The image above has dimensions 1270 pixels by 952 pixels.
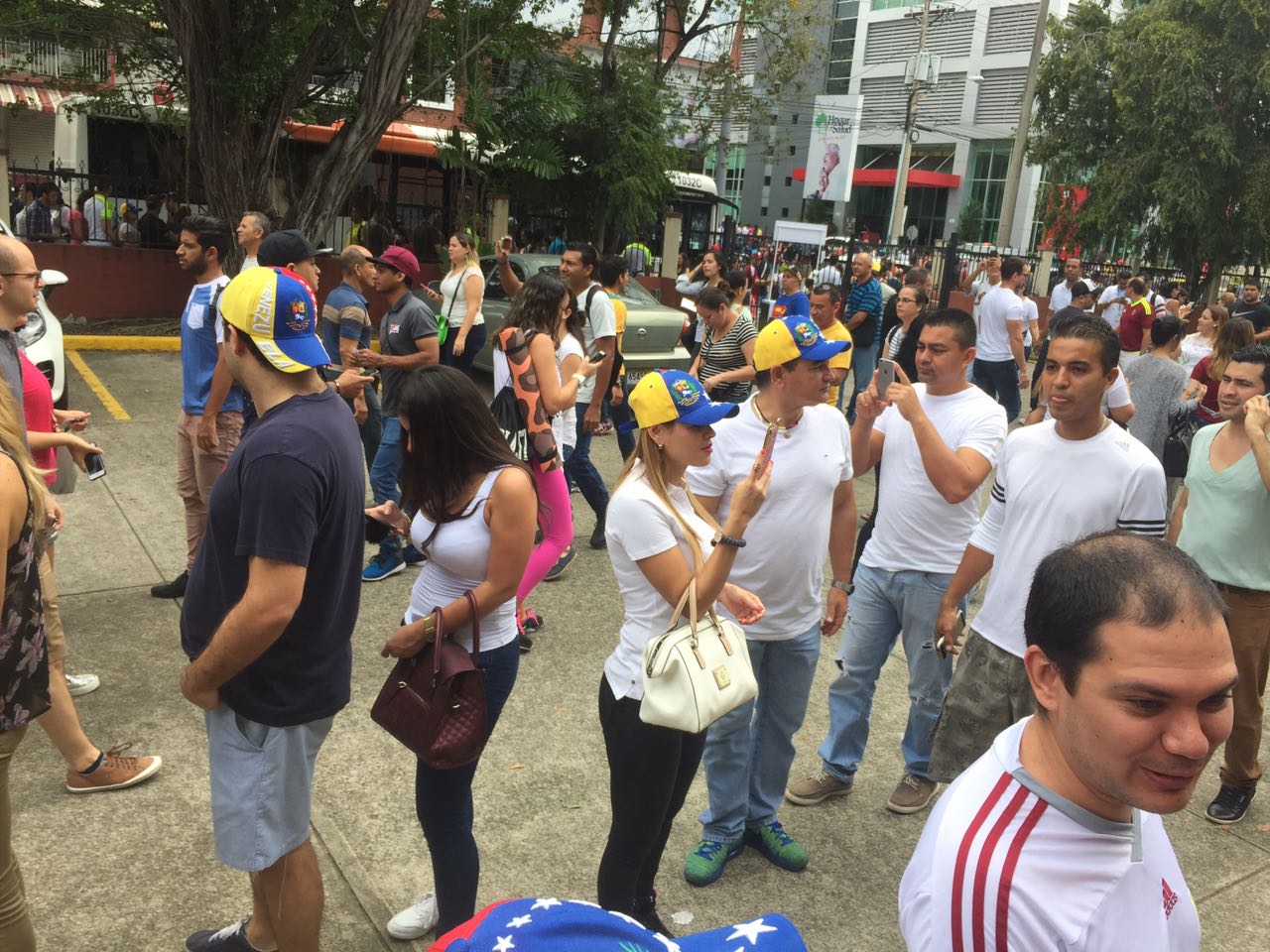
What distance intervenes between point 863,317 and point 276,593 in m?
9.03

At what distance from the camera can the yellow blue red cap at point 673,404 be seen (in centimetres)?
279

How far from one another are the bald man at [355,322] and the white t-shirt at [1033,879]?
4.85 metres

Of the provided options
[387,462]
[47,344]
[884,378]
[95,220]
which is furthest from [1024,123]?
[884,378]

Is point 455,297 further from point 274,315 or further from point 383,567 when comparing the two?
point 274,315

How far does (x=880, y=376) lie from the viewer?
12.5 feet

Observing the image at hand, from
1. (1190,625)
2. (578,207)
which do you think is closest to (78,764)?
(1190,625)

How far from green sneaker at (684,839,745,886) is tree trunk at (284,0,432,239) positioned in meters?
11.6

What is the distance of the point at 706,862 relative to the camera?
137 inches

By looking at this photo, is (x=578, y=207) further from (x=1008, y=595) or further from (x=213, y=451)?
(x=1008, y=595)

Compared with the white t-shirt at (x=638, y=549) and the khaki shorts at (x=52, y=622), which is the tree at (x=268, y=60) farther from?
the white t-shirt at (x=638, y=549)

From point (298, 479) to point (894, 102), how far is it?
54.1m

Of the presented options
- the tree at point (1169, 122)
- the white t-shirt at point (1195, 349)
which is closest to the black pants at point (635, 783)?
the white t-shirt at point (1195, 349)

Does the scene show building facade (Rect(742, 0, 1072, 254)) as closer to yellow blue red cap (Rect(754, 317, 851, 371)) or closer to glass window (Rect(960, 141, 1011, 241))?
glass window (Rect(960, 141, 1011, 241))

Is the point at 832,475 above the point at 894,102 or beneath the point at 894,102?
beneath
